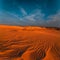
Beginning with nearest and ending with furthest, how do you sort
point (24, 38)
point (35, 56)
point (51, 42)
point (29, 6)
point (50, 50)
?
point (35, 56) → point (50, 50) → point (51, 42) → point (24, 38) → point (29, 6)

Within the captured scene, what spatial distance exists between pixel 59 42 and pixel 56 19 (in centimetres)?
153

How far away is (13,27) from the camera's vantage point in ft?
16.9

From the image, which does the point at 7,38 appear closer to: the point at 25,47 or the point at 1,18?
the point at 25,47

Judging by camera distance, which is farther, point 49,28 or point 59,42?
point 49,28

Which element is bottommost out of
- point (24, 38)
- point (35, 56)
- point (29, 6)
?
point (35, 56)

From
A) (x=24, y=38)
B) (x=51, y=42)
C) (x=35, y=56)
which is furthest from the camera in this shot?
(x=24, y=38)

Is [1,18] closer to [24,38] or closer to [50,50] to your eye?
[24,38]

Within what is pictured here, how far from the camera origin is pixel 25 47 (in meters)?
3.41

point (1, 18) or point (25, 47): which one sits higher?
point (1, 18)

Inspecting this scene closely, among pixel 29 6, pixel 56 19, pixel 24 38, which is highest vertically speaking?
pixel 29 6

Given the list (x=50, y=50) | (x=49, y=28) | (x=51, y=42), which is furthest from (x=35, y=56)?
(x=49, y=28)

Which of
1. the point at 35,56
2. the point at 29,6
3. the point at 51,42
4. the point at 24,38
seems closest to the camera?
the point at 35,56

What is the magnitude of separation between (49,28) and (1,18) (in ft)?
4.97

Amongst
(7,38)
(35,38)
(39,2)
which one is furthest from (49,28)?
(7,38)
